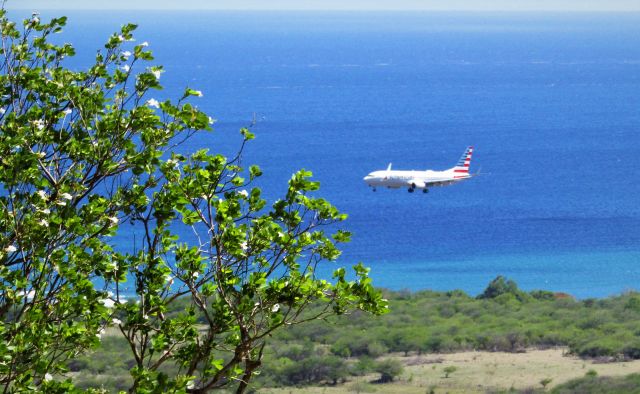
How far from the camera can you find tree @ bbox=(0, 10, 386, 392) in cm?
781

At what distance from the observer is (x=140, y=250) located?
8.49m

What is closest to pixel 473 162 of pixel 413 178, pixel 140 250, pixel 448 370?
pixel 413 178

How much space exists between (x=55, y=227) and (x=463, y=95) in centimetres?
16491

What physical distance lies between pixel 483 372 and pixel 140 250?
28.3 meters

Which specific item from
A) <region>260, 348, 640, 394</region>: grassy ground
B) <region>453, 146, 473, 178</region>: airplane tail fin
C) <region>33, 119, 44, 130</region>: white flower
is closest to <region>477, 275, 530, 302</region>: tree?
<region>260, 348, 640, 394</region>: grassy ground

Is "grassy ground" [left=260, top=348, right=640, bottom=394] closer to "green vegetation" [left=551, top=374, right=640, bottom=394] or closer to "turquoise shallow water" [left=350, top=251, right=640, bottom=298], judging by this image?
"green vegetation" [left=551, top=374, right=640, bottom=394]

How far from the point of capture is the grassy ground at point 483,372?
3359cm

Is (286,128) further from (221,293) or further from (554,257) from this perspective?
(221,293)

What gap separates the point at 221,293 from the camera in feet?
27.1

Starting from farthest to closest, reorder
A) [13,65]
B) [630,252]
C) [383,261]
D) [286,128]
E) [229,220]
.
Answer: [286,128]
[630,252]
[383,261]
[13,65]
[229,220]

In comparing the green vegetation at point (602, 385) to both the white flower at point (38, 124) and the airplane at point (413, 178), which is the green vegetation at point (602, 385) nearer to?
the white flower at point (38, 124)

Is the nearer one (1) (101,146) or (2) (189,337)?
(2) (189,337)

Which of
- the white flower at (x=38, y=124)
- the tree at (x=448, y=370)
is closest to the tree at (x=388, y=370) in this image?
the tree at (x=448, y=370)

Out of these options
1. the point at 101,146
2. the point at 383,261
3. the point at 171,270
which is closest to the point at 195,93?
the point at 101,146
